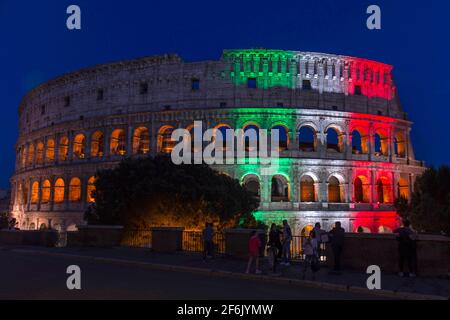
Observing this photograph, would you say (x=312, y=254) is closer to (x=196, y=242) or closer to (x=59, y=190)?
(x=196, y=242)

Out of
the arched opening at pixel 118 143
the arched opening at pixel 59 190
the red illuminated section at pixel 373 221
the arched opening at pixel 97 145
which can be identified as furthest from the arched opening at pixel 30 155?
the red illuminated section at pixel 373 221

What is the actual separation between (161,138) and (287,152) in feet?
34.7

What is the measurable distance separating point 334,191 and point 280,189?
458 centimetres

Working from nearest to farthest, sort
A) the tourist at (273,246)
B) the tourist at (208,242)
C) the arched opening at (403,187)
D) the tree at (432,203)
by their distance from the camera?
the tourist at (273,246) < the tourist at (208,242) < the tree at (432,203) < the arched opening at (403,187)

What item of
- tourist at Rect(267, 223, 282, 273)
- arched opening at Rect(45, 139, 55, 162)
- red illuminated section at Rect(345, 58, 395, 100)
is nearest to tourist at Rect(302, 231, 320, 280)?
tourist at Rect(267, 223, 282, 273)

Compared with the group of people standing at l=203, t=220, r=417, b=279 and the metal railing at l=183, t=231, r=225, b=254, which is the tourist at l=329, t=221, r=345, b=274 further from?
the metal railing at l=183, t=231, r=225, b=254

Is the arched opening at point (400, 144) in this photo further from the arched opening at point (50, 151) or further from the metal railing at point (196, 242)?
the arched opening at point (50, 151)

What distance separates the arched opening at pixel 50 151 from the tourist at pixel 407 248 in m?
36.3

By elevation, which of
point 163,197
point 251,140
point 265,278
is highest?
point 251,140

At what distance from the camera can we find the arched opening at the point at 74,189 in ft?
125

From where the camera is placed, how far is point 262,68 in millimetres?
33562

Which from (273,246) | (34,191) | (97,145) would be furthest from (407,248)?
(34,191)

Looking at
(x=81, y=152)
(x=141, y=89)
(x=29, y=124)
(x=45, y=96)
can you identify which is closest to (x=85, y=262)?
(x=141, y=89)

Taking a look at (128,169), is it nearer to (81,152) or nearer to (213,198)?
(213,198)
